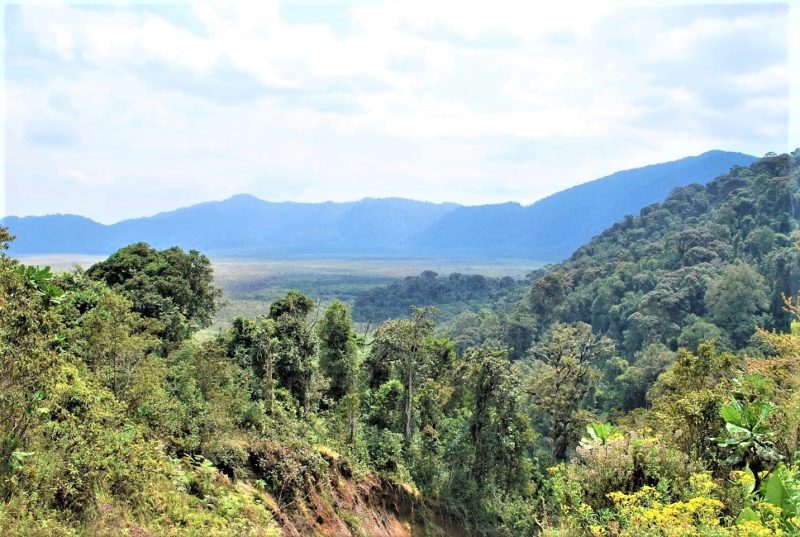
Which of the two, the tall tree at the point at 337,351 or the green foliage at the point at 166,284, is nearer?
the green foliage at the point at 166,284

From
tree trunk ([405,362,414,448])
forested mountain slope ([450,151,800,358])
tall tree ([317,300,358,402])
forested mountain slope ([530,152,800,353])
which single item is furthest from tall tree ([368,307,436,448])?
forested mountain slope ([450,151,800,358])

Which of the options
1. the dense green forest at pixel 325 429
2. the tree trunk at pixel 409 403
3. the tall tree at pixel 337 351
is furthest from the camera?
the tall tree at pixel 337 351

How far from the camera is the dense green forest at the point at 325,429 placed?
6.66 meters

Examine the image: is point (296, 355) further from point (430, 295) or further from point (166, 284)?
point (430, 295)

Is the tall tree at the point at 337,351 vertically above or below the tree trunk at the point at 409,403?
above

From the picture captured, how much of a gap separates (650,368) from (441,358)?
1936cm

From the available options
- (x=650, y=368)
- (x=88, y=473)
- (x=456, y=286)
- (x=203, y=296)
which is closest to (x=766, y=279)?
(x=650, y=368)

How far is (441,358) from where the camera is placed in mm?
23641

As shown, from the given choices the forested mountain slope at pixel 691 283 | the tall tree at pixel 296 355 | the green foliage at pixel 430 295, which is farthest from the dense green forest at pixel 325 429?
the green foliage at pixel 430 295

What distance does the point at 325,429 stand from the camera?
1515 centimetres

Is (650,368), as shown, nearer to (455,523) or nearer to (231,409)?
(455,523)

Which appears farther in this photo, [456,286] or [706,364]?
[456,286]

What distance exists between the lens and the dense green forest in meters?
6.66

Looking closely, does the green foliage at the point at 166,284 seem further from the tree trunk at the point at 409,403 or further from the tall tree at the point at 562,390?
the tall tree at the point at 562,390
